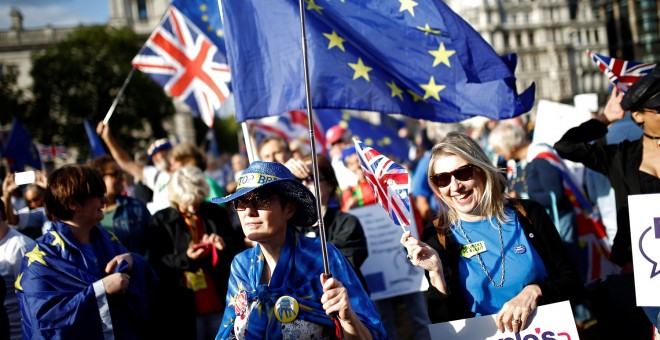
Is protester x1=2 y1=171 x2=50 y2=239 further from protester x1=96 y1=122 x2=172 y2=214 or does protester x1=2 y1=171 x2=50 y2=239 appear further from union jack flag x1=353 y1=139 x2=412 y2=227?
union jack flag x1=353 y1=139 x2=412 y2=227

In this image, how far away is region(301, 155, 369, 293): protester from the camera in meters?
5.30

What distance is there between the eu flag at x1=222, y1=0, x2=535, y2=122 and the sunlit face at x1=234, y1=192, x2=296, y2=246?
1620 mm

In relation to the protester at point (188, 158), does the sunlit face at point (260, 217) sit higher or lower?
lower

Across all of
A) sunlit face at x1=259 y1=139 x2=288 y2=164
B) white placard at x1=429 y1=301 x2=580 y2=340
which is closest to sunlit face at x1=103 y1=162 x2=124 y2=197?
sunlit face at x1=259 y1=139 x2=288 y2=164

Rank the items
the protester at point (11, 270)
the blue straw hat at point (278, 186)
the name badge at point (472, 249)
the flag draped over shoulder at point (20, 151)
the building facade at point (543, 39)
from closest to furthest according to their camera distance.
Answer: the blue straw hat at point (278, 186) → the name badge at point (472, 249) → the protester at point (11, 270) → the flag draped over shoulder at point (20, 151) → the building facade at point (543, 39)

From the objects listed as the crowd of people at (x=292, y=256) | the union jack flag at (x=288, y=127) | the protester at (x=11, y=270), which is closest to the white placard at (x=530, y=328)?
the crowd of people at (x=292, y=256)

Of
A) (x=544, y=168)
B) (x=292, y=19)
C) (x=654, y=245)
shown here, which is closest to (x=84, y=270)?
(x=292, y=19)

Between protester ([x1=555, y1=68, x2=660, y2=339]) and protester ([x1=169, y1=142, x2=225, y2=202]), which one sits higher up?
protester ([x1=169, y1=142, x2=225, y2=202])

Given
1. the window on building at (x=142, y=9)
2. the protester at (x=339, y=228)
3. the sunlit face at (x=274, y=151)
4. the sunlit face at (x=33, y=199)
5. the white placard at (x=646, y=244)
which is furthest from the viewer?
the window on building at (x=142, y=9)

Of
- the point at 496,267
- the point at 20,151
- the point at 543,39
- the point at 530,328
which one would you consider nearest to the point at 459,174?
the point at 496,267

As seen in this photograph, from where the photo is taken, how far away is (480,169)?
383 cm

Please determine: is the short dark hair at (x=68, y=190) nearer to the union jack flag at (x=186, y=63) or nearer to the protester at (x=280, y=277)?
the protester at (x=280, y=277)

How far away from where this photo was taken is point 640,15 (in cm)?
6209

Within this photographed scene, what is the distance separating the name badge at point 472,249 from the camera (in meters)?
3.75
